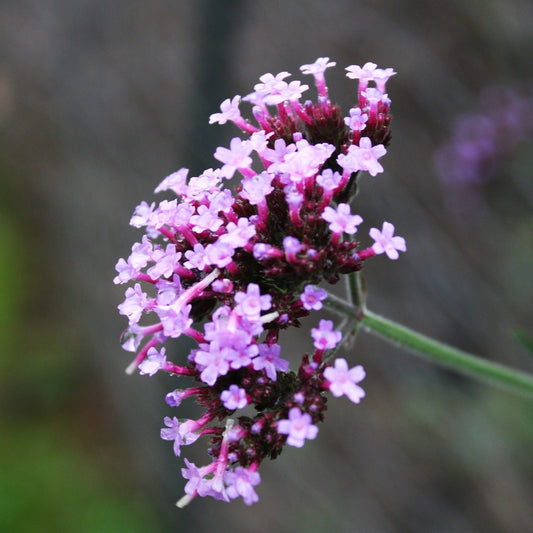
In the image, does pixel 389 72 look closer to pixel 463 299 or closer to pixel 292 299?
pixel 292 299

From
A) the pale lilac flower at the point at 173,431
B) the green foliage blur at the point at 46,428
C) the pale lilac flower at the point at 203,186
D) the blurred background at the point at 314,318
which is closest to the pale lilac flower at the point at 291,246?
the pale lilac flower at the point at 203,186

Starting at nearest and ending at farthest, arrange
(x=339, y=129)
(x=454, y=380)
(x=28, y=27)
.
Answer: (x=339, y=129) → (x=454, y=380) → (x=28, y=27)

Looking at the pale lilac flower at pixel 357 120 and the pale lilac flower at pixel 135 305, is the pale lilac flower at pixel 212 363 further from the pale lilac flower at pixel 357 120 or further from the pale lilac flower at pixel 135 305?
the pale lilac flower at pixel 357 120

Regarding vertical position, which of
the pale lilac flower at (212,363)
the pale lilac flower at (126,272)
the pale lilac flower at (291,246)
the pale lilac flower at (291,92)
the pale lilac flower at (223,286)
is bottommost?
the pale lilac flower at (212,363)

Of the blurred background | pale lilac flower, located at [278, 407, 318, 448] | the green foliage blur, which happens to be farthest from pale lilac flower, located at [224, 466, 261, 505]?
the green foliage blur

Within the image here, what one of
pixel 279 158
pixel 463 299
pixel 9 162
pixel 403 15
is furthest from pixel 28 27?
pixel 279 158

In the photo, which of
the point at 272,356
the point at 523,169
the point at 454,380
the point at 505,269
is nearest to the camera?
the point at 272,356
